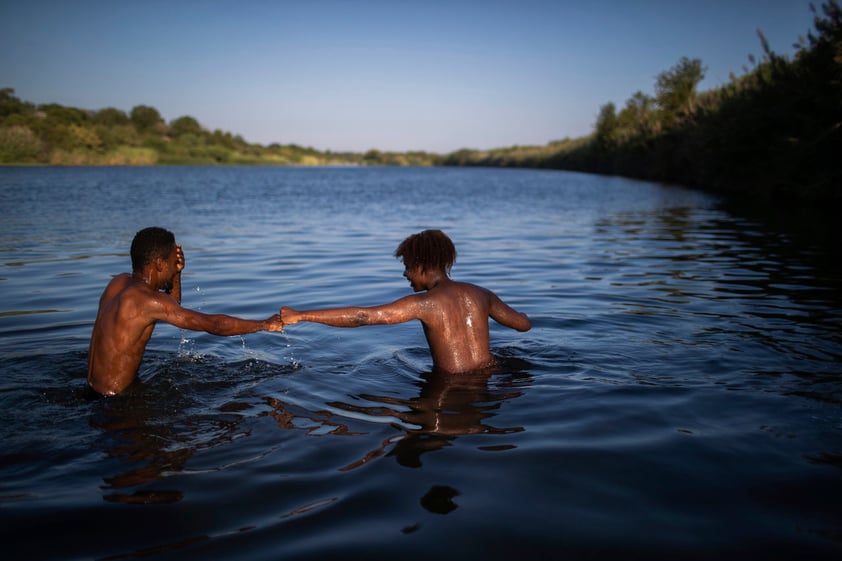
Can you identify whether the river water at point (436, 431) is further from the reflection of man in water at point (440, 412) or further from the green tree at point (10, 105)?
the green tree at point (10, 105)

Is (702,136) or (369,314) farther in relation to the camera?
(702,136)

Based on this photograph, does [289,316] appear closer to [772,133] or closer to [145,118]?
[772,133]

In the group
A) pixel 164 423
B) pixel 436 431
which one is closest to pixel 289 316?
pixel 164 423

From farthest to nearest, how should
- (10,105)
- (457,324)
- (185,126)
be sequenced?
(185,126), (10,105), (457,324)

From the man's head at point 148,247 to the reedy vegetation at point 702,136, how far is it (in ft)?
71.8

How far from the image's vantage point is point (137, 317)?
16.3 ft

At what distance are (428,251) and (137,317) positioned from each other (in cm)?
240

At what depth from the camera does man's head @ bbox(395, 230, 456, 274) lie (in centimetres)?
525

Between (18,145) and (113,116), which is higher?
(113,116)

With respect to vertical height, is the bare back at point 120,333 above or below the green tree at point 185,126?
below

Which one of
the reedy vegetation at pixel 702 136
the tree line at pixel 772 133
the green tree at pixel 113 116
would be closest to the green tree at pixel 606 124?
the reedy vegetation at pixel 702 136

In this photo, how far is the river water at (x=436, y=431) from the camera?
312 centimetres

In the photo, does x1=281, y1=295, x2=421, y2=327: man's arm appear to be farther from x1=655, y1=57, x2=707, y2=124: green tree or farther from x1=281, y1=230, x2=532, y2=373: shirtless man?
x1=655, y1=57, x2=707, y2=124: green tree

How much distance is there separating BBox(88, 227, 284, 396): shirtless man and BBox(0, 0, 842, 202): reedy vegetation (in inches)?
861
